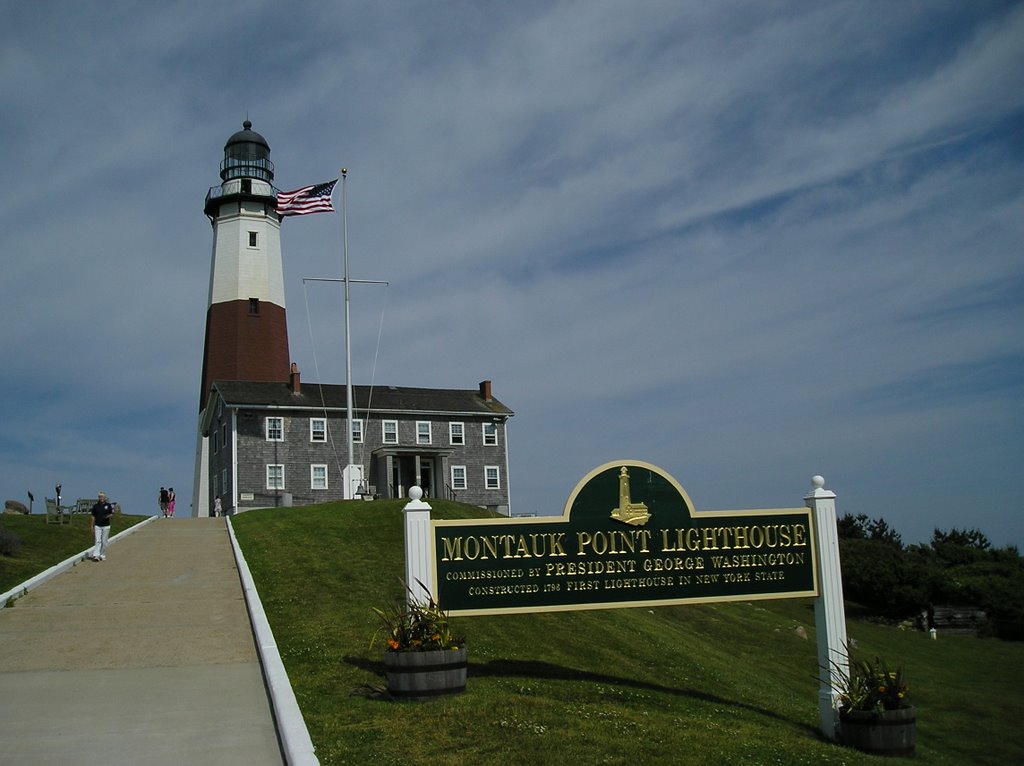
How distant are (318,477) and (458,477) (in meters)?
6.76

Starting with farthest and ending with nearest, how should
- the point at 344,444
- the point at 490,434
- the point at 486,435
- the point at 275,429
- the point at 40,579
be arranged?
the point at 490,434 < the point at 486,435 < the point at 344,444 < the point at 275,429 < the point at 40,579

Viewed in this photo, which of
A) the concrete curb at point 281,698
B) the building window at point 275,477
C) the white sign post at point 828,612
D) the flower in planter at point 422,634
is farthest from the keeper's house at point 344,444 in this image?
the flower in planter at point 422,634

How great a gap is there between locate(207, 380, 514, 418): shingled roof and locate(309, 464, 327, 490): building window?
108 inches

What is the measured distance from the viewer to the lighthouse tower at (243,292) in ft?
162

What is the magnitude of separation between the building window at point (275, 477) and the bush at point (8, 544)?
2037 cm

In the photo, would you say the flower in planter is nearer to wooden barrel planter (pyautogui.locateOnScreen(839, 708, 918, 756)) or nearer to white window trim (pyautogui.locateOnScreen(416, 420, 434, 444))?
wooden barrel planter (pyautogui.locateOnScreen(839, 708, 918, 756))

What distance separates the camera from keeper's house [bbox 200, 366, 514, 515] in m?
42.8

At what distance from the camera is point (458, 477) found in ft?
152

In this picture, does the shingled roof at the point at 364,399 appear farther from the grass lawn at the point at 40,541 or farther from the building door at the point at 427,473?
the grass lawn at the point at 40,541

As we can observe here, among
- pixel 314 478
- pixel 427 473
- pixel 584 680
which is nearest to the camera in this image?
pixel 584 680

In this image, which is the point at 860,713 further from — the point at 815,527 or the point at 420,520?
the point at 420,520

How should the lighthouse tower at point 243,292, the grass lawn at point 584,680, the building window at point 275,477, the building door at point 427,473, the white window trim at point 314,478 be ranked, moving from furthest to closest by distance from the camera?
the lighthouse tower at point 243,292
the building door at point 427,473
the white window trim at point 314,478
the building window at point 275,477
the grass lawn at point 584,680

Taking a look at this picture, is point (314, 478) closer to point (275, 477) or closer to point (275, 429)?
point (275, 477)

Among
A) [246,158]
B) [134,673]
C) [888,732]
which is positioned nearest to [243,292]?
[246,158]
